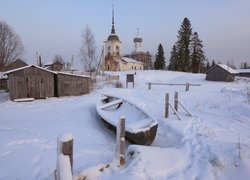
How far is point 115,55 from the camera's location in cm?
5950

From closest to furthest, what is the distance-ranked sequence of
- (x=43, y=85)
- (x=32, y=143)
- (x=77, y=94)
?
(x=32, y=143) → (x=43, y=85) → (x=77, y=94)

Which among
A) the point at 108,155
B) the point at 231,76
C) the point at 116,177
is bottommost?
the point at 108,155

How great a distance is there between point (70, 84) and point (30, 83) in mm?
3611

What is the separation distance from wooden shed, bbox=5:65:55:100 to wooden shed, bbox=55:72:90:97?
544mm

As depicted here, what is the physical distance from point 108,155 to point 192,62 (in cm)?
4851

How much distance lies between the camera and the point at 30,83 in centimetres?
1830

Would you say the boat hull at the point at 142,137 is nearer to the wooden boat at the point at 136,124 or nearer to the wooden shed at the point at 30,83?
the wooden boat at the point at 136,124

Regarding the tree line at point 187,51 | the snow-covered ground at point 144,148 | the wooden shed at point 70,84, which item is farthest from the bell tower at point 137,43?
the snow-covered ground at point 144,148

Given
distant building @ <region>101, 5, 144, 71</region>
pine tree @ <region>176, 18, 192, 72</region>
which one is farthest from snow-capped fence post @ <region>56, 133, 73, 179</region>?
distant building @ <region>101, 5, 144, 71</region>

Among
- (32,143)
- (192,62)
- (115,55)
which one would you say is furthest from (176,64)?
(32,143)

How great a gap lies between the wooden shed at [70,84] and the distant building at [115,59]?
31.1m

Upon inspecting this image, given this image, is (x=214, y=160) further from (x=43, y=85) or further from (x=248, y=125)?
(x=43, y=85)

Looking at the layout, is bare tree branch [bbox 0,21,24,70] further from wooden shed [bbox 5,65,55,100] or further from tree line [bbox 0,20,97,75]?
wooden shed [bbox 5,65,55,100]

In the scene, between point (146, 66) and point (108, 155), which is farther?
point (146, 66)
